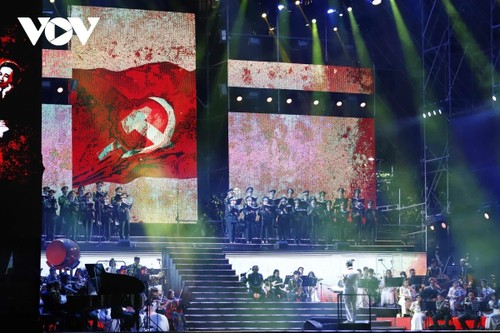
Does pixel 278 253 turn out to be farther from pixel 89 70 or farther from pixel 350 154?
pixel 89 70

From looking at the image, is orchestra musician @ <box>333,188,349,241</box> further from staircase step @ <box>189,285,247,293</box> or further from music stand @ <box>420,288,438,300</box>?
music stand @ <box>420,288,438,300</box>

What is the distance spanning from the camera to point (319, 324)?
15297 mm

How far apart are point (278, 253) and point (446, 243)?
4.07m

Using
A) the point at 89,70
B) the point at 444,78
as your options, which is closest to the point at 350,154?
the point at 444,78

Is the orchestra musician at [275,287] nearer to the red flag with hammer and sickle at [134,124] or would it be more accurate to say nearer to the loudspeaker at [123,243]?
the loudspeaker at [123,243]

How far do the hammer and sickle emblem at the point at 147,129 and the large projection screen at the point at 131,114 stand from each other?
23mm

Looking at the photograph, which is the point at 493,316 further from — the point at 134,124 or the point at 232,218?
the point at 134,124

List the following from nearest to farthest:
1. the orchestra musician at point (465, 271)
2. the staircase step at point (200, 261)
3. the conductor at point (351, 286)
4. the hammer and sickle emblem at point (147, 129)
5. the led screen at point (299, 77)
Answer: the conductor at point (351, 286), the orchestra musician at point (465, 271), the staircase step at point (200, 261), the hammer and sickle emblem at point (147, 129), the led screen at point (299, 77)

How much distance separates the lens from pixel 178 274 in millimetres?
21297

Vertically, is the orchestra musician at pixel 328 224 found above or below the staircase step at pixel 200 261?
above

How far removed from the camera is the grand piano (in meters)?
12.9

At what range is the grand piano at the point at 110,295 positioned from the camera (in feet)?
42.2

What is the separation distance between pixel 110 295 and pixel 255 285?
8227 mm

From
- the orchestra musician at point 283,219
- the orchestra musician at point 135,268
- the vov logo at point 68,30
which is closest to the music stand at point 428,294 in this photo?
the orchestra musician at point 283,219
